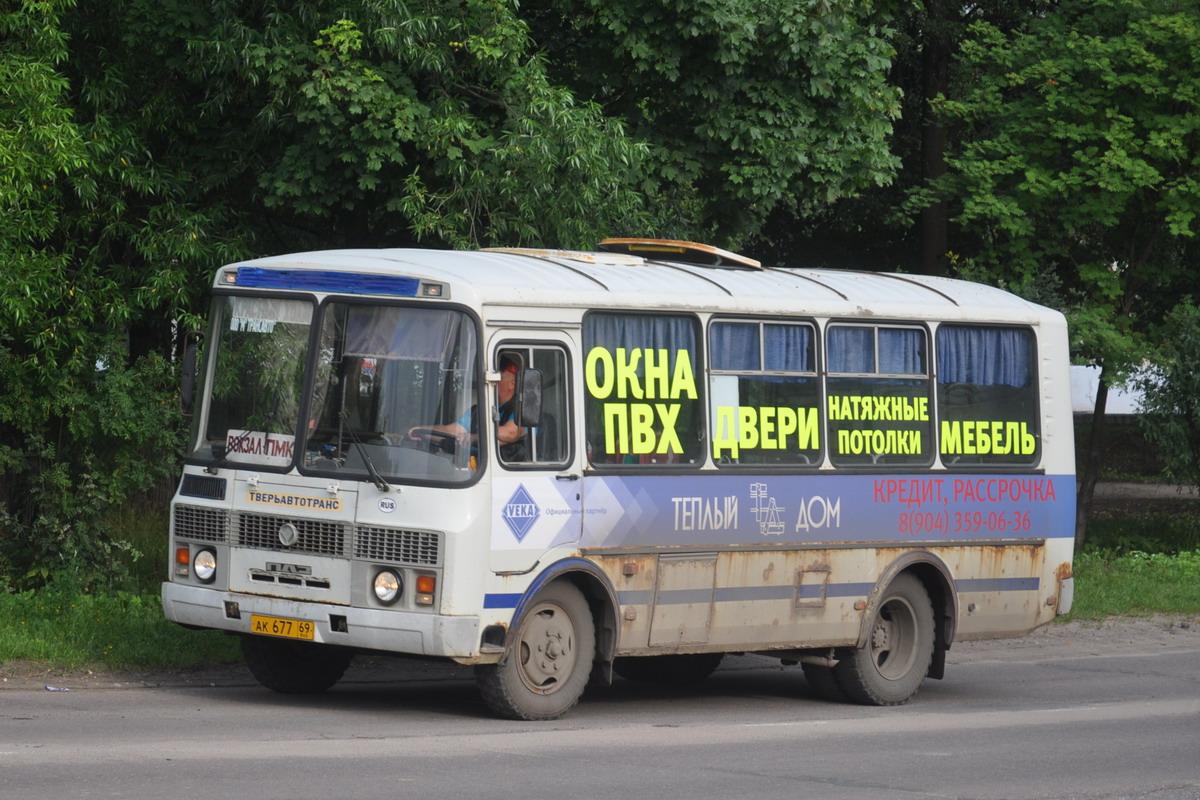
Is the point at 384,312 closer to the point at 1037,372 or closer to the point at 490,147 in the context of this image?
the point at 490,147

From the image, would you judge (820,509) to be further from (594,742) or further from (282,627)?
(282,627)

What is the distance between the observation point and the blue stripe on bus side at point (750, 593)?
37.1 ft

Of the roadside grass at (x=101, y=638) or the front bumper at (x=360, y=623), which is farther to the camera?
the roadside grass at (x=101, y=638)

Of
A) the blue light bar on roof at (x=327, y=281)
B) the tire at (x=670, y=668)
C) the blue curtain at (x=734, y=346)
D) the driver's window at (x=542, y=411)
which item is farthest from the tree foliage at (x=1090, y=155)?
the blue light bar on roof at (x=327, y=281)

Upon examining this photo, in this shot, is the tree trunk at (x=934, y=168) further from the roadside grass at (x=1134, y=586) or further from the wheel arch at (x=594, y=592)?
the wheel arch at (x=594, y=592)

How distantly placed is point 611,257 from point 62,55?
5.44 m

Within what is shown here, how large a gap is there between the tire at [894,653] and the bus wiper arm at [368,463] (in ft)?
14.0

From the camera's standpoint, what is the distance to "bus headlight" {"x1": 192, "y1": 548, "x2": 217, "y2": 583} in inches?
437

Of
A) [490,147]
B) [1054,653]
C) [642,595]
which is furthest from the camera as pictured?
[1054,653]

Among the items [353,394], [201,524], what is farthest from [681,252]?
[201,524]

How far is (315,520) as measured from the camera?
10719mm

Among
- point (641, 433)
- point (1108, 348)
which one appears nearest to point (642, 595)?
point (641, 433)

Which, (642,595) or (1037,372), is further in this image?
(1037,372)

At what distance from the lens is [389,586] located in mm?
10445
